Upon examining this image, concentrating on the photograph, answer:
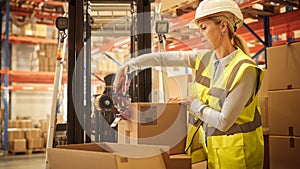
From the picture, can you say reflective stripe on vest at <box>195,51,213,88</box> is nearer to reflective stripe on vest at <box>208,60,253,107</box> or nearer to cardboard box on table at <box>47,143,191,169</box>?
reflective stripe on vest at <box>208,60,253,107</box>

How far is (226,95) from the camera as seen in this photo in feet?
7.15

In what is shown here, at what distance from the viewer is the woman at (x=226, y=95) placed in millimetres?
2137

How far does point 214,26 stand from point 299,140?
145cm

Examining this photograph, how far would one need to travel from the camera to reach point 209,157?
2377mm

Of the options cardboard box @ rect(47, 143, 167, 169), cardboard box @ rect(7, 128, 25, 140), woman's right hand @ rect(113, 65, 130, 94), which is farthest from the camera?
cardboard box @ rect(7, 128, 25, 140)

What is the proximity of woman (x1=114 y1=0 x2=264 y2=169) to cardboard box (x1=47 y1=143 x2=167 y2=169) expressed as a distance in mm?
450

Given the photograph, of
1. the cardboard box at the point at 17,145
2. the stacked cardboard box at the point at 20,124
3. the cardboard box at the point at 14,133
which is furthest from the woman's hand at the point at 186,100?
the stacked cardboard box at the point at 20,124

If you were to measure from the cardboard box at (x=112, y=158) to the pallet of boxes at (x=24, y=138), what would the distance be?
7886mm

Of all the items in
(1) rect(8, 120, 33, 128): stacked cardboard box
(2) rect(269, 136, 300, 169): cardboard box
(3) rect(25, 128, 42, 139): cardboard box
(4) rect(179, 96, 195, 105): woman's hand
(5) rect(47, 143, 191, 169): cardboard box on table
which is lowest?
(3) rect(25, 128, 42, 139): cardboard box

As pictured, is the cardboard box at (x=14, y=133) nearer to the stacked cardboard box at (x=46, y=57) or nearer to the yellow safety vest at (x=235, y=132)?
the stacked cardboard box at (x=46, y=57)

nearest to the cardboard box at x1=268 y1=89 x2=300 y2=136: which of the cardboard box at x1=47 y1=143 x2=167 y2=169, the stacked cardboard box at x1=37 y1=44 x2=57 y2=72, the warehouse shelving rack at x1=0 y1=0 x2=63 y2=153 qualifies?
the cardboard box at x1=47 y1=143 x2=167 y2=169

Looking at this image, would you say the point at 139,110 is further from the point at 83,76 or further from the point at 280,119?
the point at 280,119

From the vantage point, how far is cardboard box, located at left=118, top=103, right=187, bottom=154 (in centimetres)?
234

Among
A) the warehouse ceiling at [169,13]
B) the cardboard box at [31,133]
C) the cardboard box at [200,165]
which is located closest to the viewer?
the cardboard box at [200,165]
